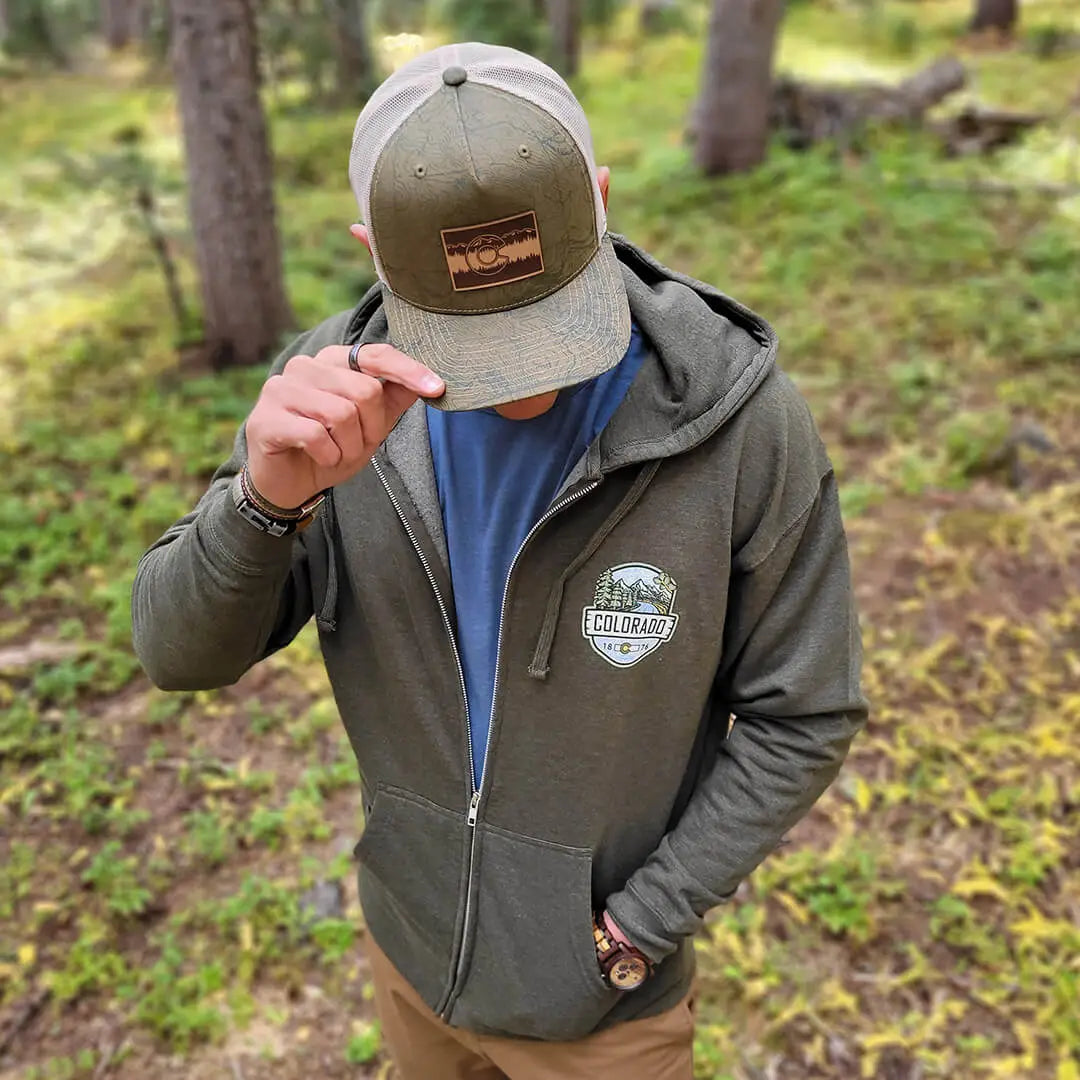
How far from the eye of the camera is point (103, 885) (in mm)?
3885

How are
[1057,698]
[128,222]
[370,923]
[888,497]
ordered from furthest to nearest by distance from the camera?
[128,222], [888,497], [1057,698], [370,923]

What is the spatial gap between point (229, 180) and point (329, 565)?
20.2 ft

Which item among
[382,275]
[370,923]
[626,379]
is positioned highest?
[382,275]

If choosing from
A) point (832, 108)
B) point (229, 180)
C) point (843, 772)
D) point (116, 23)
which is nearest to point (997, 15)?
point (832, 108)

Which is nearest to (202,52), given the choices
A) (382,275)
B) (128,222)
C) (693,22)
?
(128,222)

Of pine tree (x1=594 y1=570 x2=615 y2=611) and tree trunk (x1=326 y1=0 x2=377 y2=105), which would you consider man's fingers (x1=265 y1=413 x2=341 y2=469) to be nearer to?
pine tree (x1=594 y1=570 x2=615 y2=611)

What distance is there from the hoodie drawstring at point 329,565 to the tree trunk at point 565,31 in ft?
56.3

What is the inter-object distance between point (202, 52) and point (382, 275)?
251 inches

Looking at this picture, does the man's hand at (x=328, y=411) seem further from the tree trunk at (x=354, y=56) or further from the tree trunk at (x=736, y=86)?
the tree trunk at (x=354, y=56)

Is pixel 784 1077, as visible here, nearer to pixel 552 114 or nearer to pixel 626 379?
pixel 626 379

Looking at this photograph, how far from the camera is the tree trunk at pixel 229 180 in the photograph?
21.7 feet

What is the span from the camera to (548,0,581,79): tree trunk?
663 inches

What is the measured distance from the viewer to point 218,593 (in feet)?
4.99

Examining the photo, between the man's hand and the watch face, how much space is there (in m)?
1.12
